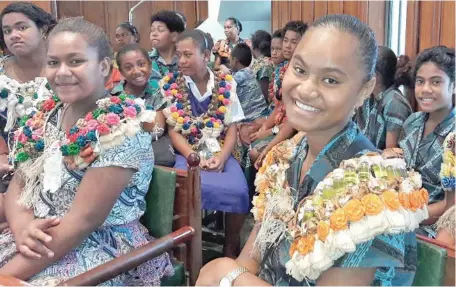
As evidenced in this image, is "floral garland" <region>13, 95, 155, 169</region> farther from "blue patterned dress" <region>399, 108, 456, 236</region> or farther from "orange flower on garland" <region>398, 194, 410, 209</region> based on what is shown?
"blue patterned dress" <region>399, 108, 456, 236</region>

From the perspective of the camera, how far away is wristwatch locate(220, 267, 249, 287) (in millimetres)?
1268

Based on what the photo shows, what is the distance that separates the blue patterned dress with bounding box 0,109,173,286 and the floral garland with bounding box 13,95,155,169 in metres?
0.03

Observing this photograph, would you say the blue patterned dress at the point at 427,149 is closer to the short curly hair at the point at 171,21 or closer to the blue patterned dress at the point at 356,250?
the blue patterned dress at the point at 356,250

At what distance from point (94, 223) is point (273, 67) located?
9.75 ft

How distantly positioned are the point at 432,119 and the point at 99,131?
1.59 m

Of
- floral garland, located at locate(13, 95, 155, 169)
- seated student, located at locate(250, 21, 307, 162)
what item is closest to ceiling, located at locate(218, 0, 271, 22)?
seated student, located at locate(250, 21, 307, 162)

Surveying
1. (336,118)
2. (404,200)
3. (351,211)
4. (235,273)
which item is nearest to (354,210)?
(351,211)

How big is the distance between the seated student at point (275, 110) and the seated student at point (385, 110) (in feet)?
1.84

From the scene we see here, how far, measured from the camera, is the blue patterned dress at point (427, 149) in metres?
2.16

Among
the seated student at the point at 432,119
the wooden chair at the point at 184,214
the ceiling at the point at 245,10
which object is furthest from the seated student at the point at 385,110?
the ceiling at the point at 245,10

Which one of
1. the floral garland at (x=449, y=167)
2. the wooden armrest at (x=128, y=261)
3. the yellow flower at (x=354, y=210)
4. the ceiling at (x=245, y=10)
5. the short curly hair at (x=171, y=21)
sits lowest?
the wooden armrest at (x=128, y=261)

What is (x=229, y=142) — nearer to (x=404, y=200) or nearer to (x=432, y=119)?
(x=432, y=119)

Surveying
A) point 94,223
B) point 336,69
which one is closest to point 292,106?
point 336,69

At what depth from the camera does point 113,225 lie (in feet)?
5.54
